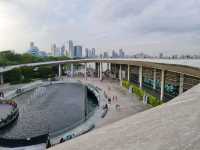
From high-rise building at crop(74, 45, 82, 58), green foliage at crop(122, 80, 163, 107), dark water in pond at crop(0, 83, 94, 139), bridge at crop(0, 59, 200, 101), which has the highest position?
high-rise building at crop(74, 45, 82, 58)

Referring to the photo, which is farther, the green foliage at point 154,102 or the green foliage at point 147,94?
the green foliage at point 147,94

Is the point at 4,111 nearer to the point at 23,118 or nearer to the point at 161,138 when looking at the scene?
the point at 23,118

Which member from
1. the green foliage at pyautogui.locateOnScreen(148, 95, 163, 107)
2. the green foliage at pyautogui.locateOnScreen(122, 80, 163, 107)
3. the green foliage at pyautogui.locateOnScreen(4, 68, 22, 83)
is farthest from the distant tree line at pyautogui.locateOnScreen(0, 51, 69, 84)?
the green foliage at pyautogui.locateOnScreen(148, 95, 163, 107)

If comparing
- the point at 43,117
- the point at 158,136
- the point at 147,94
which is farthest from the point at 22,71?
the point at 158,136

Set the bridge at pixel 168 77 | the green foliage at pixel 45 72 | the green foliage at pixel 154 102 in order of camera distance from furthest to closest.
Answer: the green foliage at pixel 45 72 < the green foliage at pixel 154 102 < the bridge at pixel 168 77

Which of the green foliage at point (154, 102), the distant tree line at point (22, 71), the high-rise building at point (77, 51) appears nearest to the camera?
the green foliage at point (154, 102)

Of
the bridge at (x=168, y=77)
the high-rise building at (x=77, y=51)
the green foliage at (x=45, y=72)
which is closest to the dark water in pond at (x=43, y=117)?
the bridge at (x=168, y=77)

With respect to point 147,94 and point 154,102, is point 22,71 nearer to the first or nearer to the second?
point 147,94

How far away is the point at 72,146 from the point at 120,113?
56.3 ft

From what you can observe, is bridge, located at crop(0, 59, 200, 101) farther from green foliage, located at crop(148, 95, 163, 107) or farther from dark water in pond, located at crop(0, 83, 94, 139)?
dark water in pond, located at crop(0, 83, 94, 139)

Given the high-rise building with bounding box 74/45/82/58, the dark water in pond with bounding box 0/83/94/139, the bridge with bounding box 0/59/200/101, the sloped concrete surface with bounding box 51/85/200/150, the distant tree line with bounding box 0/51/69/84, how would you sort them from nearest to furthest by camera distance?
1. the sloped concrete surface with bounding box 51/85/200/150
2. the bridge with bounding box 0/59/200/101
3. the dark water in pond with bounding box 0/83/94/139
4. the distant tree line with bounding box 0/51/69/84
5. the high-rise building with bounding box 74/45/82/58

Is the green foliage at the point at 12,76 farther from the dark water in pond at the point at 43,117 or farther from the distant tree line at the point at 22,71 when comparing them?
the dark water in pond at the point at 43,117

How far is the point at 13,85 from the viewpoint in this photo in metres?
43.2

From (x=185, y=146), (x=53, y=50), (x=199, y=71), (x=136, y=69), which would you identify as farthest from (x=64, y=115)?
(x=53, y=50)
